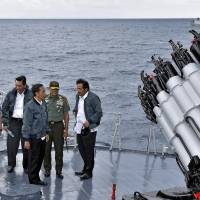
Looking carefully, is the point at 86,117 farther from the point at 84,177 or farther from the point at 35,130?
the point at 84,177

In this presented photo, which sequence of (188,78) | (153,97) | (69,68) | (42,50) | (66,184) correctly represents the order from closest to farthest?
(188,78) → (153,97) → (66,184) → (69,68) → (42,50)

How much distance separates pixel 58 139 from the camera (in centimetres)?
1036

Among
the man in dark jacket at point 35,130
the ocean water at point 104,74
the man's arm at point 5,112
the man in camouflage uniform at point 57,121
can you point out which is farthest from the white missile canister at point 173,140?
the ocean water at point 104,74

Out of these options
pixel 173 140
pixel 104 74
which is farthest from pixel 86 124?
pixel 104 74

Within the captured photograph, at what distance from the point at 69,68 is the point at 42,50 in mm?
33671

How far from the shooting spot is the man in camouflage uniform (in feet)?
33.2

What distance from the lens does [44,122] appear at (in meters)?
9.67

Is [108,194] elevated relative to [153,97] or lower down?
lower down

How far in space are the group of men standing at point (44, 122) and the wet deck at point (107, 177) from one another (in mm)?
242

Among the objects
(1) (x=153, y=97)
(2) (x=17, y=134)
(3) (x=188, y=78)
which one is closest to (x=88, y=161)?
(2) (x=17, y=134)

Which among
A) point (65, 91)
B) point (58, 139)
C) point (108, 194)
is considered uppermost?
point (65, 91)

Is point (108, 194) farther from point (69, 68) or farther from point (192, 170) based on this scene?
point (69, 68)

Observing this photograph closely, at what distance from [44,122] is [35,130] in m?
0.24

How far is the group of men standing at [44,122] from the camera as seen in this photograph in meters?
9.52
